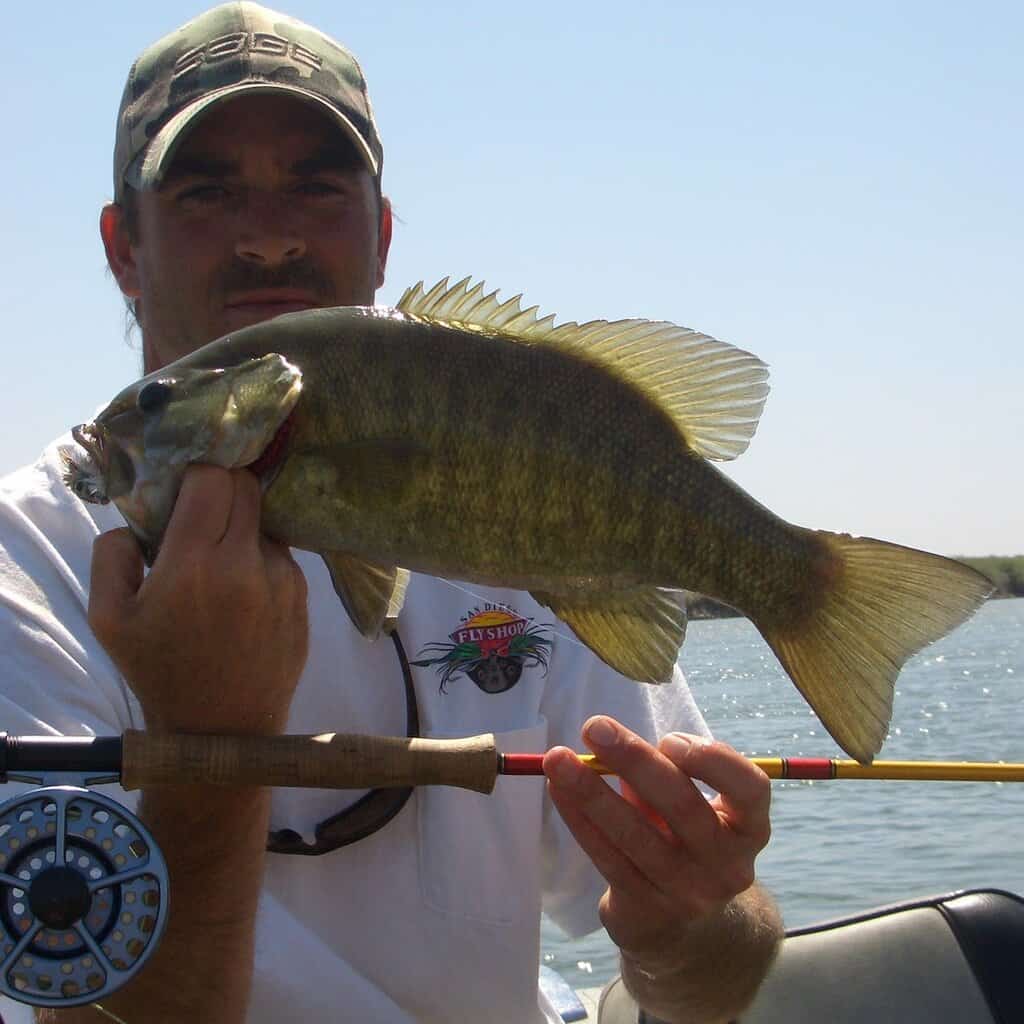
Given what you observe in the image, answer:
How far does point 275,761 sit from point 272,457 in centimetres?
52

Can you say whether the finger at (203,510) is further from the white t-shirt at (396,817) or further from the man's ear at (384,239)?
the man's ear at (384,239)

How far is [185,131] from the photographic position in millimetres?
3123

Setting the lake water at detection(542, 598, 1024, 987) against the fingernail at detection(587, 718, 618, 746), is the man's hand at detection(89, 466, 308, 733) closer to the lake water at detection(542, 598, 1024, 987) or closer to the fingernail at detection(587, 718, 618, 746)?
the fingernail at detection(587, 718, 618, 746)

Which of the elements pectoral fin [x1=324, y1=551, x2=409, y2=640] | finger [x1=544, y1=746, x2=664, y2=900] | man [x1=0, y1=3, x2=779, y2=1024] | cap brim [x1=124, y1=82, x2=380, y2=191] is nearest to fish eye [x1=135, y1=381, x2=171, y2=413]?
man [x1=0, y1=3, x2=779, y2=1024]

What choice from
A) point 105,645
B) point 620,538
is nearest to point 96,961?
point 105,645

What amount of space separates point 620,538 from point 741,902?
1.17 m

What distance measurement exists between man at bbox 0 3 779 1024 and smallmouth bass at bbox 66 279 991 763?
0.11 meters

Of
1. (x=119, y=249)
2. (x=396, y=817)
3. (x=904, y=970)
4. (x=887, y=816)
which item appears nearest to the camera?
(x=396, y=817)

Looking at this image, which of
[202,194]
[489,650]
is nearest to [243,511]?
[489,650]

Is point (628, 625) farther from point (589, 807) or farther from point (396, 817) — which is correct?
point (396, 817)

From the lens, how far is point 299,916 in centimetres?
278

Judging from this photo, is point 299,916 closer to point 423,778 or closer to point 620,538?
point 423,778

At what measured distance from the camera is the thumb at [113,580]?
207 cm

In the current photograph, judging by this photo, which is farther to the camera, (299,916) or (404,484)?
(299,916)
